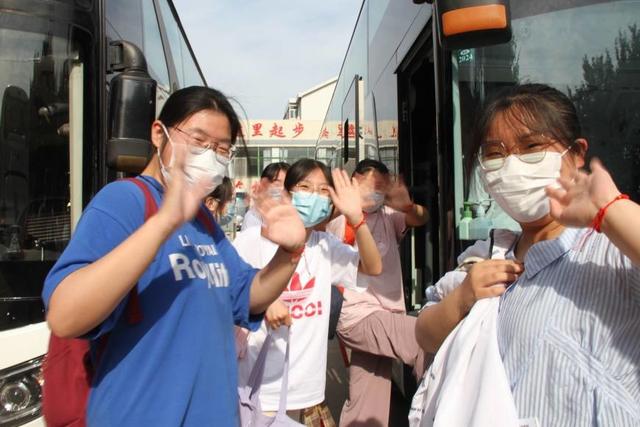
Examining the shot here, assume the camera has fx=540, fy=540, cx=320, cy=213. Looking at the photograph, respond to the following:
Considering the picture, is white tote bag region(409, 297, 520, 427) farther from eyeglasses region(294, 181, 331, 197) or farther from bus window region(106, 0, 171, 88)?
bus window region(106, 0, 171, 88)

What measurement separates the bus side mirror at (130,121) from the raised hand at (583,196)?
5.47 feet

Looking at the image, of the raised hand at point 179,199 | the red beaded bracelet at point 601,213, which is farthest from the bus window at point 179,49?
the red beaded bracelet at point 601,213

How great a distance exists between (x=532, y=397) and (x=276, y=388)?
1.49m

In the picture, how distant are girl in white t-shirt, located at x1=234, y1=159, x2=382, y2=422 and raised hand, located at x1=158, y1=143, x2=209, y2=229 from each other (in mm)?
1076

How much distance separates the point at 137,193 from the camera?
1.44 m

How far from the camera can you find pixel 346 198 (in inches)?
106

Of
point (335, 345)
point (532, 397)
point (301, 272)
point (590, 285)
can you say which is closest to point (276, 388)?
point (301, 272)

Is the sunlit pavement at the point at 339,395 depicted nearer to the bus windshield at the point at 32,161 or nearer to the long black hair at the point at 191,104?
the bus windshield at the point at 32,161

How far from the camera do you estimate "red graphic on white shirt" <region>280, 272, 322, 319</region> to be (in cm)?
259

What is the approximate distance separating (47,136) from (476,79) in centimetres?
195

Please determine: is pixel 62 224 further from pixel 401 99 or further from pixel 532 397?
pixel 401 99

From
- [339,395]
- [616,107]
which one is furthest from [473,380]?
[339,395]

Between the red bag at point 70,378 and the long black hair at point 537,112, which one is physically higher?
the long black hair at point 537,112

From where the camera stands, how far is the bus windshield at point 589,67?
1917 mm
